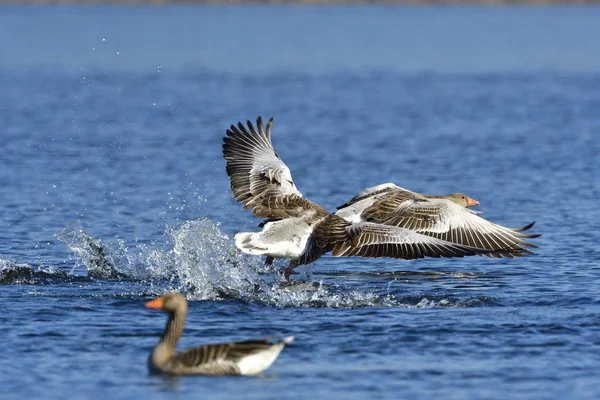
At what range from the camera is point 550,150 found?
1042 inches

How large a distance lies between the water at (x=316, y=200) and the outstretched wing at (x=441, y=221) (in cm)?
50

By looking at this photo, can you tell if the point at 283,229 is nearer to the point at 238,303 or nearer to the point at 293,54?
the point at 238,303

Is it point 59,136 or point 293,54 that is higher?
point 293,54

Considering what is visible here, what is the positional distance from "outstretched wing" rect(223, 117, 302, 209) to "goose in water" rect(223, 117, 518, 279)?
0.04 feet

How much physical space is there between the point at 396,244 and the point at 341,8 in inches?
5235

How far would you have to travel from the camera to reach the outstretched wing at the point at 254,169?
48.4 ft

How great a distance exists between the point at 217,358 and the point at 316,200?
10.5 meters

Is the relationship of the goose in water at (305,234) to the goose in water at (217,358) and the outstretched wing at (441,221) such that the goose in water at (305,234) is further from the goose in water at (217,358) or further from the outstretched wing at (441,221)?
the goose in water at (217,358)

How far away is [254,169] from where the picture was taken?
15.2 meters

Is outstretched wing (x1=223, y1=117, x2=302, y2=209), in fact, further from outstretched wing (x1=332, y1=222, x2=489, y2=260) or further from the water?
outstretched wing (x1=332, y1=222, x2=489, y2=260)

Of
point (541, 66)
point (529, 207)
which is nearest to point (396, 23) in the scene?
point (541, 66)

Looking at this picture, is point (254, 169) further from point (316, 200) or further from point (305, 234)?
point (316, 200)

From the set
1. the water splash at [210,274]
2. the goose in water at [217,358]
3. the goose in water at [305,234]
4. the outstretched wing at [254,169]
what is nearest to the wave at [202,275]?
the water splash at [210,274]

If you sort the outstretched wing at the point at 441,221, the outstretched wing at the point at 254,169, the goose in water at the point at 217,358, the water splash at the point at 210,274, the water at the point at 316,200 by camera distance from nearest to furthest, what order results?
the goose in water at the point at 217,358 < the water at the point at 316,200 < the water splash at the point at 210,274 < the outstretched wing at the point at 441,221 < the outstretched wing at the point at 254,169
